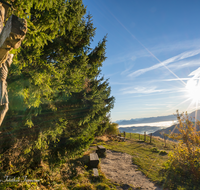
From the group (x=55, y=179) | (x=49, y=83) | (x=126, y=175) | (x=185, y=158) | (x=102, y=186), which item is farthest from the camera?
(x=126, y=175)

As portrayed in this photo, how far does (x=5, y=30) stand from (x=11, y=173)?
5740 mm

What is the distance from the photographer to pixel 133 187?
6469 mm

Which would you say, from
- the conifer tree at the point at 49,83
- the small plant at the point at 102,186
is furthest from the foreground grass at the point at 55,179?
the conifer tree at the point at 49,83

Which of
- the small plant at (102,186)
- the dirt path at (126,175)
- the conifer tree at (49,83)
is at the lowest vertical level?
the dirt path at (126,175)

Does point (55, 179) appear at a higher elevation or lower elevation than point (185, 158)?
lower

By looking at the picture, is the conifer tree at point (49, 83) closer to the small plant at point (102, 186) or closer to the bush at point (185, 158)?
the small plant at point (102, 186)

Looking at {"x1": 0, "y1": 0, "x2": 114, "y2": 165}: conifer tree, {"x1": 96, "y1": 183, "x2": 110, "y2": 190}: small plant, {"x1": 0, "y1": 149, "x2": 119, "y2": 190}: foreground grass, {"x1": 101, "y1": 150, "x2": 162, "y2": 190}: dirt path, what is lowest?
{"x1": 101, "y1": 150, "x2": 162, "y2": 190}: dirt path

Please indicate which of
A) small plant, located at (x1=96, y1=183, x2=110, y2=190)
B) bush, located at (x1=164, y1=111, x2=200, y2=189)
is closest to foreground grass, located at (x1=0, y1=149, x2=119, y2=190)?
small plant, located at (x1=96, y1=183, x2=110, y2=190)

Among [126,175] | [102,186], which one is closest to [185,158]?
[126,175]

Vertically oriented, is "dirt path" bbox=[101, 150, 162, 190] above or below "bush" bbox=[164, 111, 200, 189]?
below

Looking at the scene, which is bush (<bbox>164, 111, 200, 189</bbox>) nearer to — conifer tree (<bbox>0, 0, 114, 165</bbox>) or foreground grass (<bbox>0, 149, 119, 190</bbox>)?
foreground grass (<bbox>0, 149, 119, 190</bbox>)

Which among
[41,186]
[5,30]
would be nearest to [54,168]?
[41,186]

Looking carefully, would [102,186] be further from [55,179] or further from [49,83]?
[49,83]

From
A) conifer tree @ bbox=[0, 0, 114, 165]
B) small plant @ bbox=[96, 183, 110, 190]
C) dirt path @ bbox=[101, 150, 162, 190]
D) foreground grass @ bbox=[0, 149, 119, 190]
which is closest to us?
conifer tree @ bbox=[0, 0, 114, 165]
